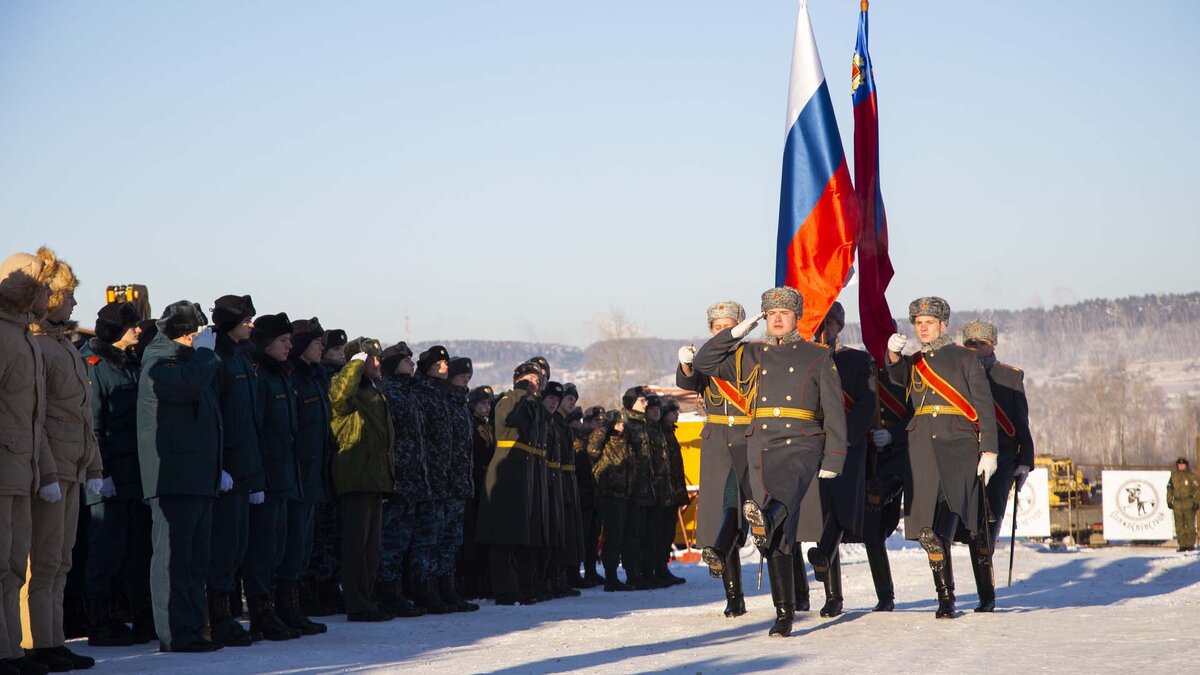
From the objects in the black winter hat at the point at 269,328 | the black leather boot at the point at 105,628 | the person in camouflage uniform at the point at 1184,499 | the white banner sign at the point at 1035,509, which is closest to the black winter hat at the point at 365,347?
the black winter hat at the point at 269,328

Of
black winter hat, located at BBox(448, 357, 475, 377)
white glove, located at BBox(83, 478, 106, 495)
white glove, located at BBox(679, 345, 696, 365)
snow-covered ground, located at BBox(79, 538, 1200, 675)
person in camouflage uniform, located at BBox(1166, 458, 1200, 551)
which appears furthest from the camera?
person in camouflage uniform, located at BBox(1166, 458, 1200, 551)

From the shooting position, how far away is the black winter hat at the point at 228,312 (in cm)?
979

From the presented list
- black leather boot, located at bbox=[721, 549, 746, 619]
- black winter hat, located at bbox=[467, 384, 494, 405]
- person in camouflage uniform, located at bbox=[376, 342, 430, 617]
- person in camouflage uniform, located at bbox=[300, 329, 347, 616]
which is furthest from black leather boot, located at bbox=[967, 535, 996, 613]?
black winter hat, located at bbox=[467, 384, 494, 405]

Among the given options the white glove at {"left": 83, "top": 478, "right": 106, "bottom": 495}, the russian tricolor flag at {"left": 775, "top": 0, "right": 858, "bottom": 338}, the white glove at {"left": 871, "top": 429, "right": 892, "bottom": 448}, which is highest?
the russian tricolor flag at {"left": 775, "top": 0, "right": 858, "bottom": 338}

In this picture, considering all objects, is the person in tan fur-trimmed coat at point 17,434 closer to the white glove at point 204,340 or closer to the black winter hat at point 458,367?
the white glove at point 204,340

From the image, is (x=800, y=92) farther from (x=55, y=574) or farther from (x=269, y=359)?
(x=55, y=574)

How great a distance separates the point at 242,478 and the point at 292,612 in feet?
4.08

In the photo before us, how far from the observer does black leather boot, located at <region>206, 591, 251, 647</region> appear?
9.59m

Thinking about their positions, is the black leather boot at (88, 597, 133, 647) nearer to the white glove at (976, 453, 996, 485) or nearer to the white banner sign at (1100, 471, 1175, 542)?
the white glove at (976, 453, 996, 485)

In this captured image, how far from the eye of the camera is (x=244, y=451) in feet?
32.1

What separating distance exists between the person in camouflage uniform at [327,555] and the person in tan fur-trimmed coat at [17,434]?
4036 mm

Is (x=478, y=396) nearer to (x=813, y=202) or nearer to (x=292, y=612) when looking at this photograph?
(x=813, y=202)

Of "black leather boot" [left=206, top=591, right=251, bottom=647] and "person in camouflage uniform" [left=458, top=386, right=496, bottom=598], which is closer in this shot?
"black leather boot" [left=206, top=591, right=251, bottom=647]

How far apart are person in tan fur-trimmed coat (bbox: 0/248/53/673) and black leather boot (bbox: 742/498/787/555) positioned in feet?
13.9
